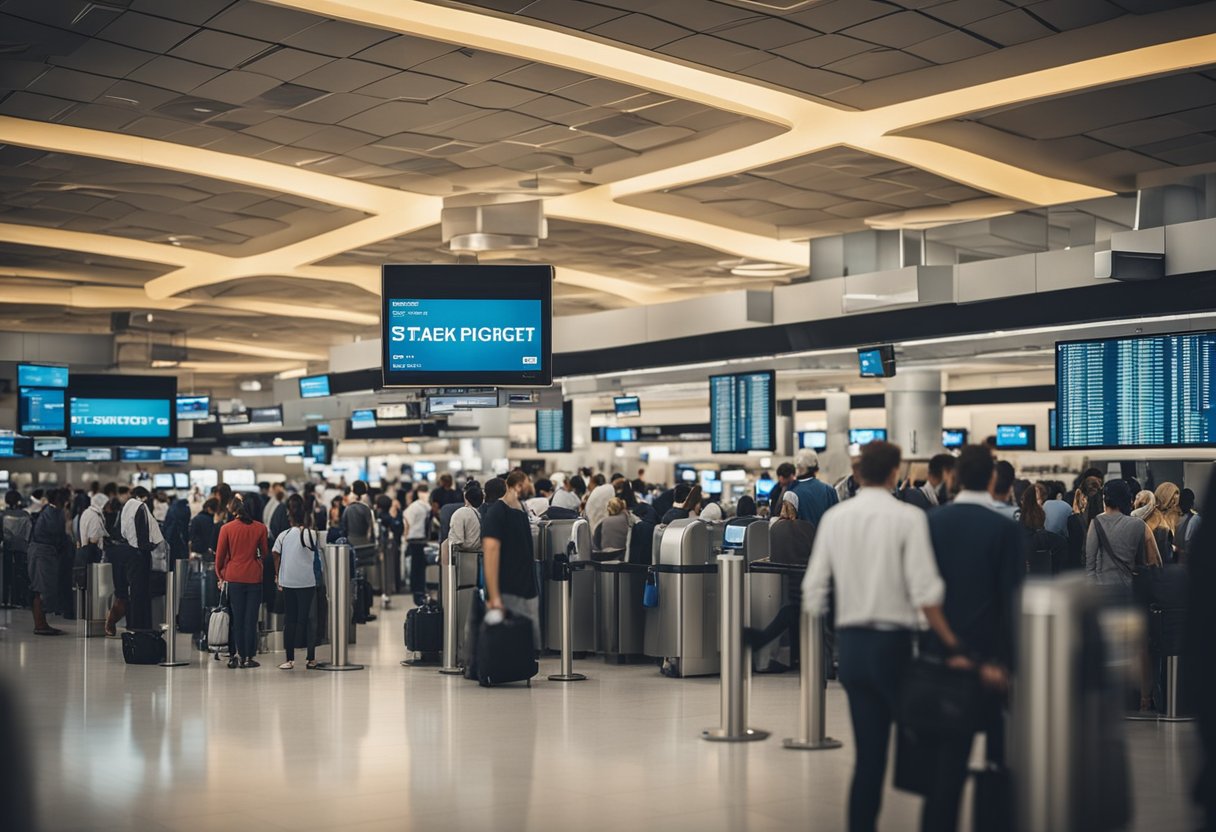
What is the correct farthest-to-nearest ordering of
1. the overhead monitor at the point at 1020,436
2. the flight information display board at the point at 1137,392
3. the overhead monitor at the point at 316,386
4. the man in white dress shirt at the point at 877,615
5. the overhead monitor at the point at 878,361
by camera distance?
the overhead monitor at the point at 1020,436, the overhead monitor at the point at 316,386, the overhead monitor at the point at 878,361, the flight information display board at the point at 1137,392, the man in white dress shirt at the point at 877,615

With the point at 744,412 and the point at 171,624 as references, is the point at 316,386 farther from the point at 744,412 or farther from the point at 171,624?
the point at 171,624

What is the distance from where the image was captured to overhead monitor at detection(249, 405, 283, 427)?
97.9ft

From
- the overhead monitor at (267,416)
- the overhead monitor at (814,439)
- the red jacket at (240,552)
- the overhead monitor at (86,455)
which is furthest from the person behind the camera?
the overhead monitor at (267,416)

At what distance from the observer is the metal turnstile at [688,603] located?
11484 millimetres

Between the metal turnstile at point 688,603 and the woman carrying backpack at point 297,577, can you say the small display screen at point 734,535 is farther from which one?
the woman carrying backpack at point 297,577

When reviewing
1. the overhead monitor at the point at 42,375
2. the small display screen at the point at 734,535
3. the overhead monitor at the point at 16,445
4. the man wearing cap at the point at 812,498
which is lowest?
the small display screen at the point at 734,535

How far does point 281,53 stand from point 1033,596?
7.02 metres

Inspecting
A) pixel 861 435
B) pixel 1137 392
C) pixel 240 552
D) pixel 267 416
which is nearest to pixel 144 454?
pixel 267 416

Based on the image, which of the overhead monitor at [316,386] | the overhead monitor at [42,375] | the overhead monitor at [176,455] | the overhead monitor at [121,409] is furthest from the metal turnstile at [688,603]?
the overhead monitor at [176,455]

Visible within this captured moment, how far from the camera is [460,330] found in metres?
11.7

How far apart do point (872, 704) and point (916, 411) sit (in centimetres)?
1666

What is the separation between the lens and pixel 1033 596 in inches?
157

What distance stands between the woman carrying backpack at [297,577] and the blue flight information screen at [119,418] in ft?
24.5

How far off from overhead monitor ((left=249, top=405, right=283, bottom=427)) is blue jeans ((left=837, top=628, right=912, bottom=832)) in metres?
25.7
